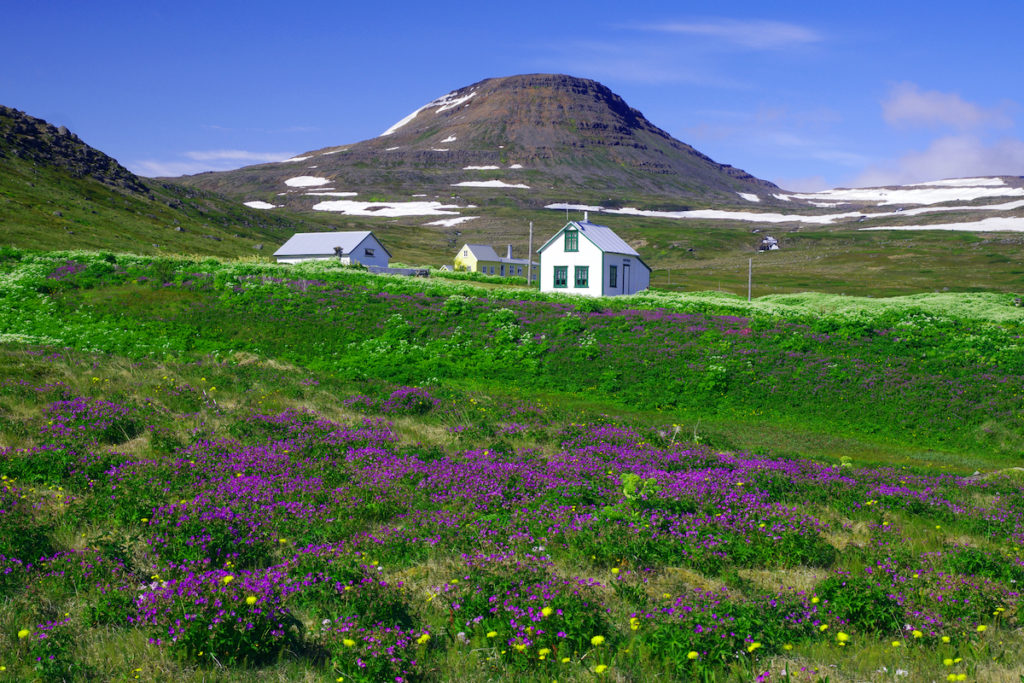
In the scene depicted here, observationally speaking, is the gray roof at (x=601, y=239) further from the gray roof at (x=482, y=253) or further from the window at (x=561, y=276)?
the gray roof at (x=482, y=253)

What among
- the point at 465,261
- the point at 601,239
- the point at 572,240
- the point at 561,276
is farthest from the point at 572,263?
the point at 465,261

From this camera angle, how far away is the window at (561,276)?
5966cm

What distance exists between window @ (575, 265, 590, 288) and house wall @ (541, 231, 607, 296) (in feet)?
0.66

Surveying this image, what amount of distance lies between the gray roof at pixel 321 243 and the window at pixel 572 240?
34.9 metres

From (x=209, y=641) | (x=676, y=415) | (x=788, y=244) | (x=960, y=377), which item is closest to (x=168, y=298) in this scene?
(x=676, y=415)

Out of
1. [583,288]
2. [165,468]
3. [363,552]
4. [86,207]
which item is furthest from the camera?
[86,207]

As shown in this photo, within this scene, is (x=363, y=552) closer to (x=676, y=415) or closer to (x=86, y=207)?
(x=676, y=415)

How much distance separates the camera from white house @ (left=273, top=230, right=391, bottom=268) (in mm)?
83000

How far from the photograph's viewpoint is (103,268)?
38.8m

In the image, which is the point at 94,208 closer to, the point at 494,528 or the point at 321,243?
the point at 321,243

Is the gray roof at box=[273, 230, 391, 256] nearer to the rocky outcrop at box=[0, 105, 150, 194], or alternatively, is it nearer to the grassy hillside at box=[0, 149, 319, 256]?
the grassy hillside at box=[0, 149, 319, 256]

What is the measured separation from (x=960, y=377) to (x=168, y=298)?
118 ft

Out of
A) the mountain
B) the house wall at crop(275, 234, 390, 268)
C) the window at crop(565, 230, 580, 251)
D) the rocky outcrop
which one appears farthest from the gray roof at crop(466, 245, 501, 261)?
the rocky outcrop

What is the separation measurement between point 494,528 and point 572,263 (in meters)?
51.3
